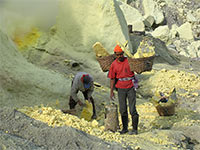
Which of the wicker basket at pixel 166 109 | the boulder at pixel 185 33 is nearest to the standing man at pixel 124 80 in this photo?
the wicker basket at pixel 166 109

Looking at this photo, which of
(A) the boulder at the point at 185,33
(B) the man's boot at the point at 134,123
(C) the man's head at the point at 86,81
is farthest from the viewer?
(A) the boulder at the point at 185,33

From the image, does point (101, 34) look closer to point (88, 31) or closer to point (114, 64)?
point (88, 31)

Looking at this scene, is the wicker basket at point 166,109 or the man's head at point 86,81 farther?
the wicker basket at point 166,109

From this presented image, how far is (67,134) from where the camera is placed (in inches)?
139

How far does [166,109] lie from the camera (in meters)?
6.33

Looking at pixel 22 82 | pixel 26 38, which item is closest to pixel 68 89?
pixel 22 82

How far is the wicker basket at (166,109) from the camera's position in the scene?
6324mm

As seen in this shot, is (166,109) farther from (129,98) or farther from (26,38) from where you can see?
(26,38)

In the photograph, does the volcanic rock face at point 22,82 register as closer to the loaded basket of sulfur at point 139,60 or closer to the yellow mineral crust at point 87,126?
the yellow mineral crust at point 87,126

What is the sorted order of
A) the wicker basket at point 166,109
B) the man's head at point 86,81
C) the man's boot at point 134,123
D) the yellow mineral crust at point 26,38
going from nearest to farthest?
the man's boot at point 134,123, the man's head at point 86,81, the wicker basket at point 166,109, the yellow mineral crust at point 26,38

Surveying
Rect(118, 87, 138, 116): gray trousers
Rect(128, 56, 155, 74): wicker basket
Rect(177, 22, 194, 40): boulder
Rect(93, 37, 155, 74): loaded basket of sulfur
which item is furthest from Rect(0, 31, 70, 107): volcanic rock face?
Rect(177, 22, 194, 40): boulder

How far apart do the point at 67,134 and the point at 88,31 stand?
766 centimetres

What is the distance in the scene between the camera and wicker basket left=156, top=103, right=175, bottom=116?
6.32 meters

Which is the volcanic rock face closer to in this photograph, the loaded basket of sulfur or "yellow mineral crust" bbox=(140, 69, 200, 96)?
the loaded basket of sulfur
